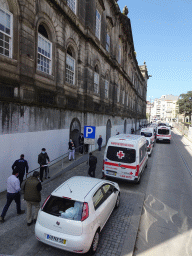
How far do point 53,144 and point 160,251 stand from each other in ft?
27.1

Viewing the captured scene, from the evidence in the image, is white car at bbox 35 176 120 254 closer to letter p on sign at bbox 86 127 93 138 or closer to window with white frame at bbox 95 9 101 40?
letter p on sign at bbox 86 127 93 138

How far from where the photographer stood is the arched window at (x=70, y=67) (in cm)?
1326

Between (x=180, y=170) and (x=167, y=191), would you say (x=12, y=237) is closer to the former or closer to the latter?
(x=167, y=191)

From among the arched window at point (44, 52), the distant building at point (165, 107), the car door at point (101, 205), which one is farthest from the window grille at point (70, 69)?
the distant building at point (165, 107)

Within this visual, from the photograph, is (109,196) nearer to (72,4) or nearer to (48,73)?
(48,73)

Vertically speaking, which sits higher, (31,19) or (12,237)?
(31,19)

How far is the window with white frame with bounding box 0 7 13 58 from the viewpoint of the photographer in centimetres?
778

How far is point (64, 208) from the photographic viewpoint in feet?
15.0

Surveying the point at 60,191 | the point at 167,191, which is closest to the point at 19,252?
the point at 60,191

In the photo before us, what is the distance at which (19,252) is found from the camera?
455 cm

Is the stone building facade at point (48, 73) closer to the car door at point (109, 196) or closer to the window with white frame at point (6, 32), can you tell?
the window with white frame at point (6, 32)

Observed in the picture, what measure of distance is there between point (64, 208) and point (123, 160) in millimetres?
5178

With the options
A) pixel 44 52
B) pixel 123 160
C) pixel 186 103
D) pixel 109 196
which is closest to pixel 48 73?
pixel 44 52

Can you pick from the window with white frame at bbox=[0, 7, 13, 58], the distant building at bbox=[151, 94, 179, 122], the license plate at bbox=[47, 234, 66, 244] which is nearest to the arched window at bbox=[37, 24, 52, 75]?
the window with white frame at bbox=[0, 7, 13, 58]
